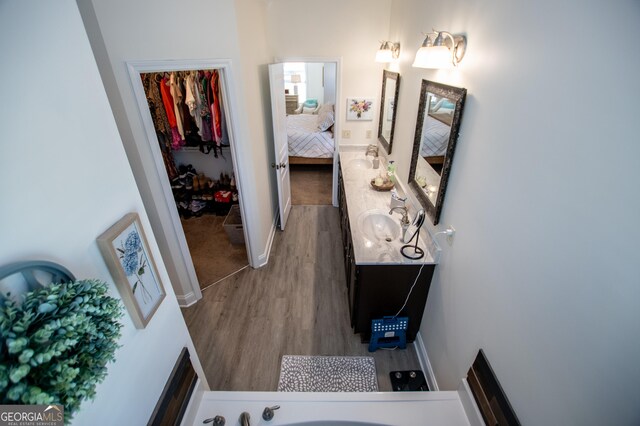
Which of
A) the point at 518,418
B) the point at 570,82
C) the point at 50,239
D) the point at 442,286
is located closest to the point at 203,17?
the point at 50,239

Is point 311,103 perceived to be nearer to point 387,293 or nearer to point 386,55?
point 386,55

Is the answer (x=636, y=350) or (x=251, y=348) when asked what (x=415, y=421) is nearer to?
(x=636, y=350)

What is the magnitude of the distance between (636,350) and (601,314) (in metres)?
0.10

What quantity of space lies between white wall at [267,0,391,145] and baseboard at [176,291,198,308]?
281 cm

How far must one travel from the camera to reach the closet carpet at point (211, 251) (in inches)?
120

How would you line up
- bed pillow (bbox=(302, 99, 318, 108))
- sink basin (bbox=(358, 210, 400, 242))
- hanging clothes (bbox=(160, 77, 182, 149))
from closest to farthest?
sink basin (bbox=(358, 210, 400, 242)) → hanging clothes (bbox=(160, 77, 182, 149)) → bed pillow (bbox=(302, 99, 318, 108))

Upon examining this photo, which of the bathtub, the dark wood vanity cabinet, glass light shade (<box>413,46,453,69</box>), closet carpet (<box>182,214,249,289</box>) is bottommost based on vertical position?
closet carpet (<box>182,214,249,289</box>)

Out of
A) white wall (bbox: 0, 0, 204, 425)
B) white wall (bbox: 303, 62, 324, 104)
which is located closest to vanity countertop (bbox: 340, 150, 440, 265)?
white wall (bbox: 0, 0, 204, 425)

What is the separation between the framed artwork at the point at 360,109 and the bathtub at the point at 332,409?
127 inches

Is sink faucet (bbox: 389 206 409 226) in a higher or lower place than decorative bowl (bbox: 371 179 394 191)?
higher

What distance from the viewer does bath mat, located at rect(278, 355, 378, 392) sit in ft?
6.51

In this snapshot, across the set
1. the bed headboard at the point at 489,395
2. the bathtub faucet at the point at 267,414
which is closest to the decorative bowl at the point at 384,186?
the bed headboard at the point at 489,395

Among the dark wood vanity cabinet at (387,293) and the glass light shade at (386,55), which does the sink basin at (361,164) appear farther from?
the dark wood vanity cabinet at (387,293)

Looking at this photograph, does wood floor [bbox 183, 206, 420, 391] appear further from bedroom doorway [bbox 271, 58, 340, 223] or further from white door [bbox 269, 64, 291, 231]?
bedroom doorway [bbox 271, 58, 340, 223]
